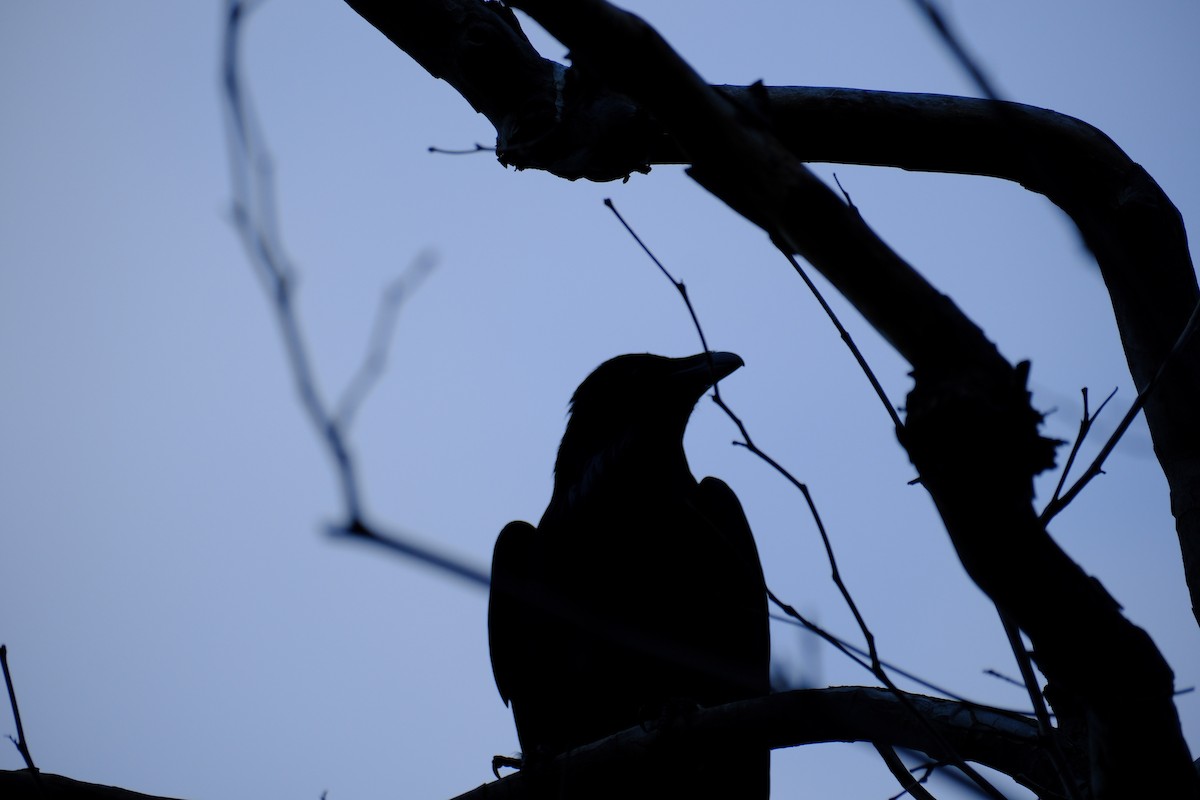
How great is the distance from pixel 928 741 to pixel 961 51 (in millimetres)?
1956

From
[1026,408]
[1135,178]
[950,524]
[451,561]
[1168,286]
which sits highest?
[1135,178]

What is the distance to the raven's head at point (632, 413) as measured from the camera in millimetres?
5527

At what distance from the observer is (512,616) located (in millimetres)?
5324

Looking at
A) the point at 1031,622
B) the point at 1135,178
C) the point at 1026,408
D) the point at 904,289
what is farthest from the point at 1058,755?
the point at 1135,178

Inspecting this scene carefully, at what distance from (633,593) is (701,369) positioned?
1489mm

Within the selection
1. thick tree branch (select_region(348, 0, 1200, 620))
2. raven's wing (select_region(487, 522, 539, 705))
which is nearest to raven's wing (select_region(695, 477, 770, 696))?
raven's wing (select_region(487, 522, 539, 705))

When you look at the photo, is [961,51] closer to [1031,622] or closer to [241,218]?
[1031,622]

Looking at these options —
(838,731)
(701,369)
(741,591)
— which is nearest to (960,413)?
(838,731)

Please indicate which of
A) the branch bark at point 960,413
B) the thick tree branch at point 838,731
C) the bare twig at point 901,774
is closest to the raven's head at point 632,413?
the thick tree branch at point 838,731

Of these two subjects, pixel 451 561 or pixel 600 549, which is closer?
pixel 451 561

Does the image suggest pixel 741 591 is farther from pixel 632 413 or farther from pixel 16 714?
pixel 16 714

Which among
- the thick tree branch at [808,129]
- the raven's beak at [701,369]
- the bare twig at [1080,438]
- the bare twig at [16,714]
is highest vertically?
the raven's beak at [701,369]

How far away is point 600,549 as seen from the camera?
16.5 feet

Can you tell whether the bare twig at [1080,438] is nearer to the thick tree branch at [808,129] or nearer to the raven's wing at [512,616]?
the thick tree branch at [808,129]
